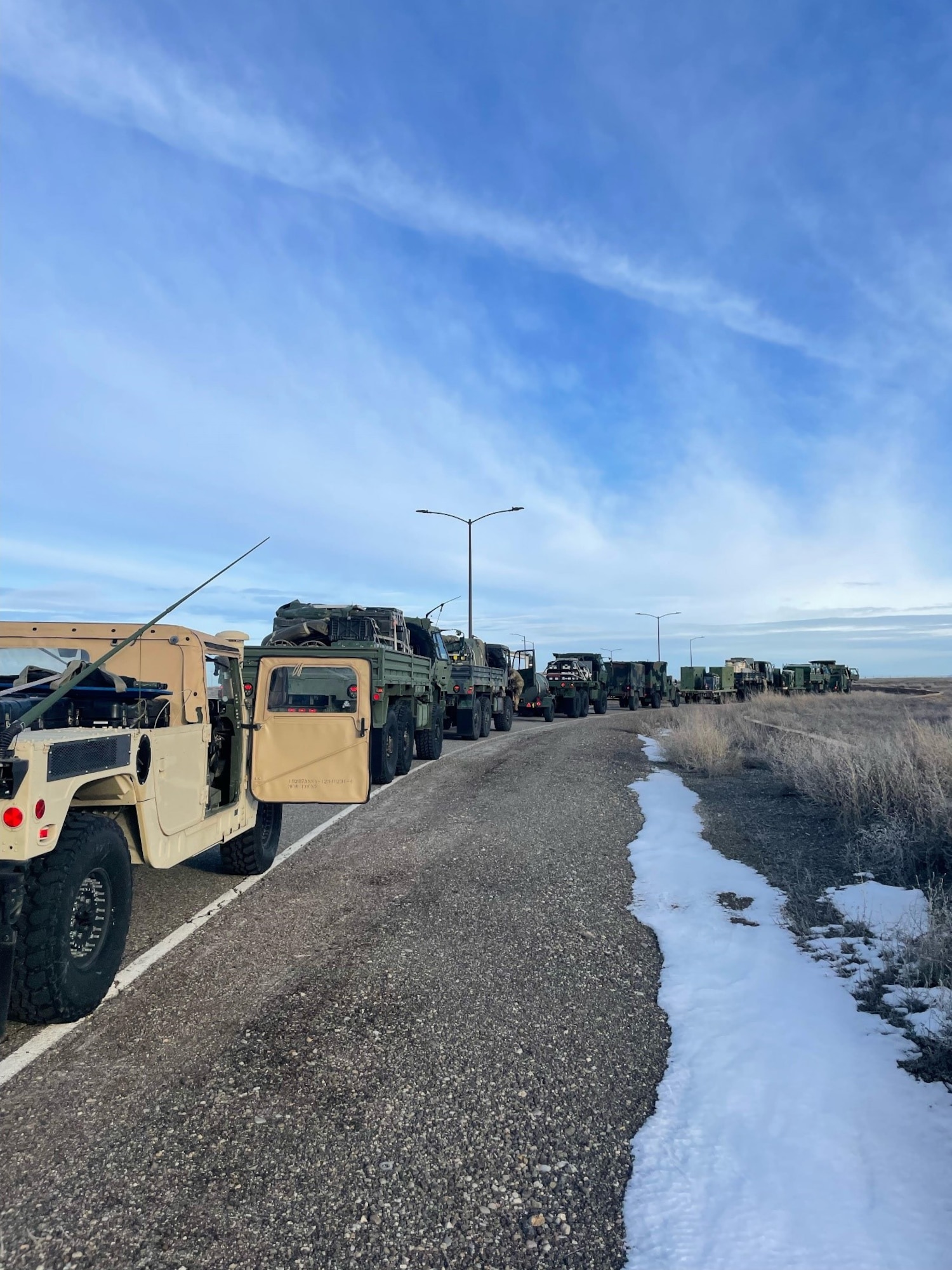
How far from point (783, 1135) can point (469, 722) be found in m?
15.7

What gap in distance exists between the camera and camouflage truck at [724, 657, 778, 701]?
164 ft

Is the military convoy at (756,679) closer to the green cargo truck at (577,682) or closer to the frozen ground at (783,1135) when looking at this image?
the green cargo truck at (577,682)

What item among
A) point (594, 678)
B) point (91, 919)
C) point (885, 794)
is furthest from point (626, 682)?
point (91, 919)

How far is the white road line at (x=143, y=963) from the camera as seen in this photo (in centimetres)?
369

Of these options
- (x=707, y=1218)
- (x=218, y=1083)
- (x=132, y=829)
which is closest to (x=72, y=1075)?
(x=218, y=1083)

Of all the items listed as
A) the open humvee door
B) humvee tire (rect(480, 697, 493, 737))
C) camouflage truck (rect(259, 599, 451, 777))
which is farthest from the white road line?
humvee tire (rect(480, 697, 493, 737))

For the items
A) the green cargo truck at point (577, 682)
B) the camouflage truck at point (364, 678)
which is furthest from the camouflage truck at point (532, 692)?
the camouflage truck at point (364, 678)

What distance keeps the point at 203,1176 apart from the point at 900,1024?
10.5 feet

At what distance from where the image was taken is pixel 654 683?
139 feet

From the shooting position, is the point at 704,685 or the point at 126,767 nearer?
the point at 126,767

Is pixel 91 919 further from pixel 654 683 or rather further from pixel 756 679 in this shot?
pixel 756 679

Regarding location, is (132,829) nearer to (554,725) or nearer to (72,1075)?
(72,1075)

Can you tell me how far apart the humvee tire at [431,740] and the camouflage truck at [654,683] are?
88.3ft

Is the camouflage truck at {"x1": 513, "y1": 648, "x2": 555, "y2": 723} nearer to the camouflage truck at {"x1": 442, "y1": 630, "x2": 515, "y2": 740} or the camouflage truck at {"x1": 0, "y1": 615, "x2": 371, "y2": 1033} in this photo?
the camouflage truck at {"x1": 442, "y1": 630, "x2": 515, "y2": 740}
